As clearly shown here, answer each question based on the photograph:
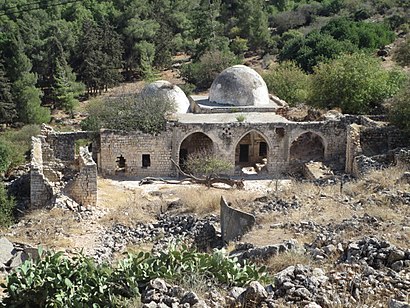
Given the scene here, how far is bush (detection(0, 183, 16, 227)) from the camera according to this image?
703 inches

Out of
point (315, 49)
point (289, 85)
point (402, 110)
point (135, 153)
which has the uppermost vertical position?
point (315, 49)

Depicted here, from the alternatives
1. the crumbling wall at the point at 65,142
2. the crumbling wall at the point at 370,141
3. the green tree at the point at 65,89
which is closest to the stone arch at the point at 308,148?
the crumbling wall at the point at 370,141

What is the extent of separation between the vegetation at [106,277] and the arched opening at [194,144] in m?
15.9

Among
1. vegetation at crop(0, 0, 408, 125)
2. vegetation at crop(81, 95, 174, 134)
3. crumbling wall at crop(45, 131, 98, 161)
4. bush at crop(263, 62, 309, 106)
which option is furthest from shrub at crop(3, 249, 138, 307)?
vegetation at crop(0, 0, 408, 125)

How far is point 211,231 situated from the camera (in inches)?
575

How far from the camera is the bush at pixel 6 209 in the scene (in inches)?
703

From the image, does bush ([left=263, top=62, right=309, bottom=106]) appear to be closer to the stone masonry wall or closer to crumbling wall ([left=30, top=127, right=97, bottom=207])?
the stone masonry wall

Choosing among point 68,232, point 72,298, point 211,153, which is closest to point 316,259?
point 72,298

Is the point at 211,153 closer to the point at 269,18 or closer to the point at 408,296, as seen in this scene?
the point at 408,296

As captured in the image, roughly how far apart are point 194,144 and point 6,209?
914 cm

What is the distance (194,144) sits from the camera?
81.9 ft

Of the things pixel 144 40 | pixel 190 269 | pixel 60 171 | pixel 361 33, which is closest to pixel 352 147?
pixel 60 171

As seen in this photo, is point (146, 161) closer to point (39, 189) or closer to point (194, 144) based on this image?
point (194, 144)

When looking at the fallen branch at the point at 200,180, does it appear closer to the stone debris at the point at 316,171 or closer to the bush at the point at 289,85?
the stone debris at the point at 316,171
